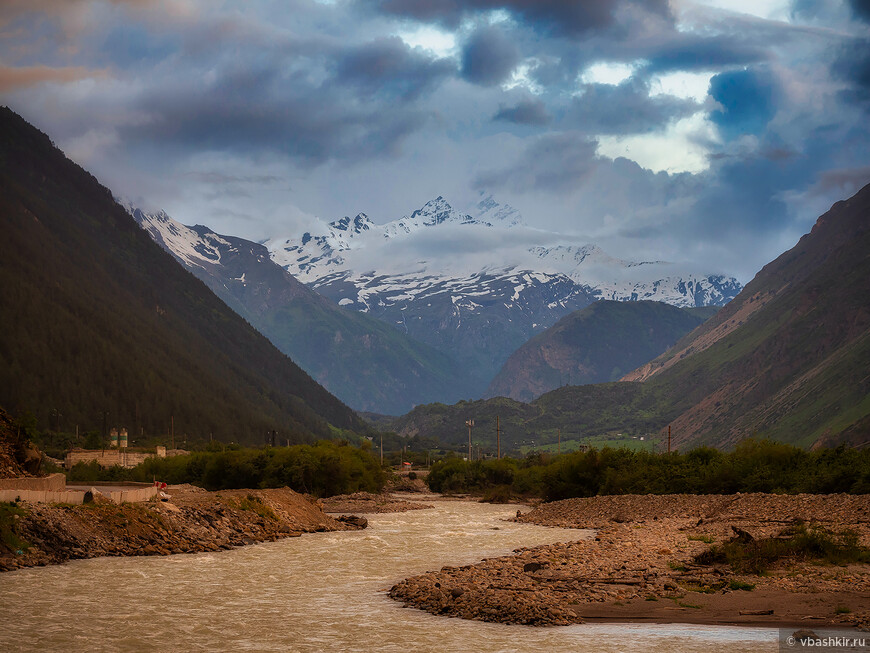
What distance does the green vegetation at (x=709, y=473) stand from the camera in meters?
76.1

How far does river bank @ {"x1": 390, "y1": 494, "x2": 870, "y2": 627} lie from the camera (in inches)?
1251

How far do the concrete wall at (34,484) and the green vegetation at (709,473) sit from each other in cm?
5601

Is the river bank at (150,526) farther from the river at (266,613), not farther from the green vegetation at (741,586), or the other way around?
the green vegetation at (741,586)

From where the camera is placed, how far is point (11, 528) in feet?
158

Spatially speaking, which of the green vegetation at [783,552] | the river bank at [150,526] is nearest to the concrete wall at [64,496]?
the river bank at [150,526]

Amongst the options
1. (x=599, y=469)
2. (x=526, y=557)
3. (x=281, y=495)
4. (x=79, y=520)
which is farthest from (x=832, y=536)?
(x=599, y=469)

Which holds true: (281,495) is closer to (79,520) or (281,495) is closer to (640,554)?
(79,520)

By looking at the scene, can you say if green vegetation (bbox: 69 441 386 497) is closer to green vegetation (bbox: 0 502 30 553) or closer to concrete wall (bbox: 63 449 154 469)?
concrete wall (bbox: 63 449 154 469)

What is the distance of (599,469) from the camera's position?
108812mm

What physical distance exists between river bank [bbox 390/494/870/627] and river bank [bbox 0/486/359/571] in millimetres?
19450

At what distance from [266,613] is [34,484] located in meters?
29.6

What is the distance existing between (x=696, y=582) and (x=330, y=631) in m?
15.3

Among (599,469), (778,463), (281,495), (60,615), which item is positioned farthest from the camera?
(599,469)

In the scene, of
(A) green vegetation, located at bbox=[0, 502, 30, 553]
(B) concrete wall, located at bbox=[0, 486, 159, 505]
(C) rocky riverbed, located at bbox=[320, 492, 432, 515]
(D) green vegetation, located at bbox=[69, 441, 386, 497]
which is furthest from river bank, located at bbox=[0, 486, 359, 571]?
(D) green vegetation, located at bbox=[69, 441, 386, 497]
